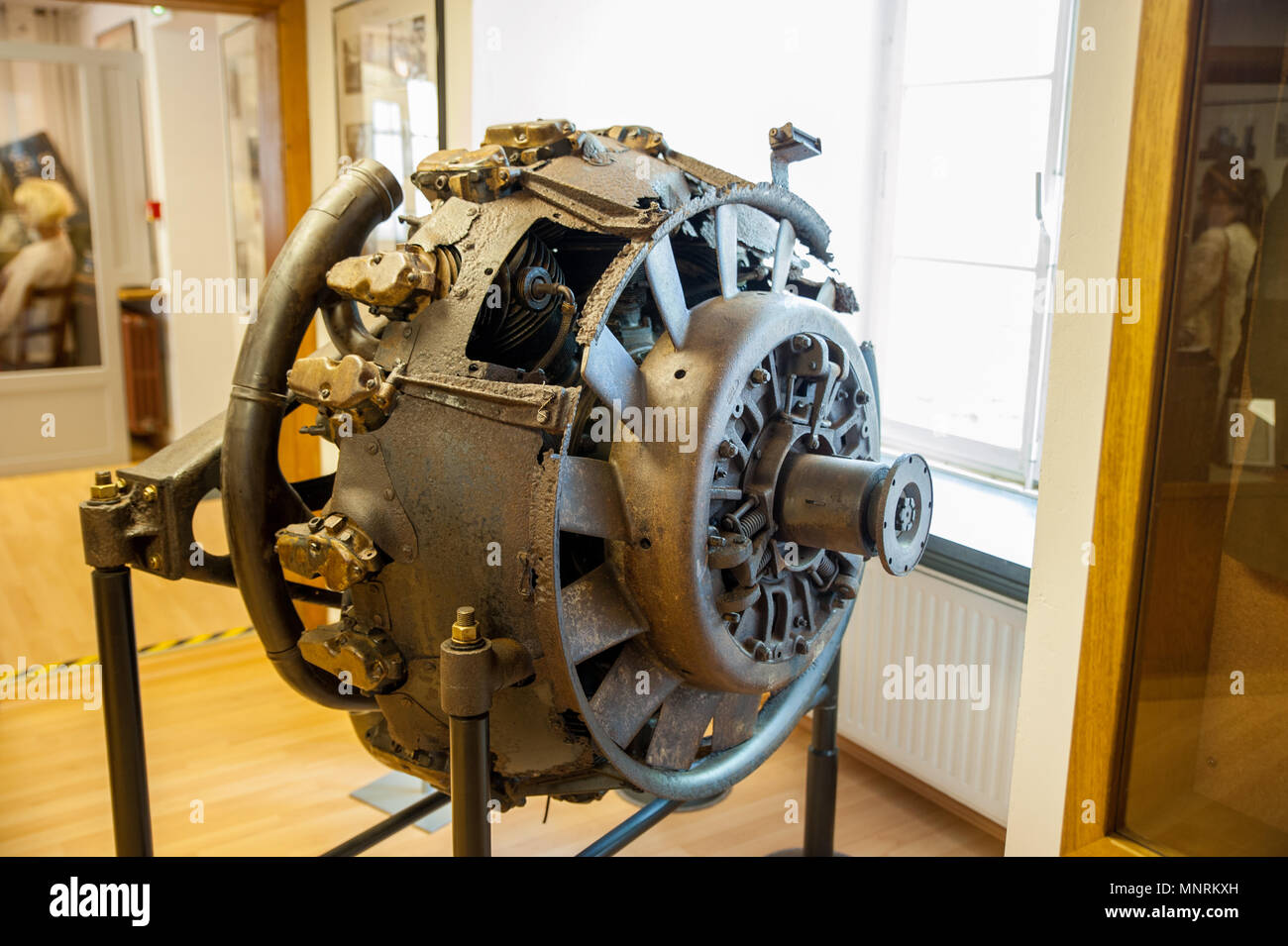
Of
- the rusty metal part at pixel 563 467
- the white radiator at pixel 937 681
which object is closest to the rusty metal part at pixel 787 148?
the rusty metal part at pixel 563 467

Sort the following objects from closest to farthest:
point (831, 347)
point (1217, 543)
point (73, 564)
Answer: point (1217, 543), point (831, 347), point (73, 564)

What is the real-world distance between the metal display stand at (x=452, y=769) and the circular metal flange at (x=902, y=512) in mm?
662

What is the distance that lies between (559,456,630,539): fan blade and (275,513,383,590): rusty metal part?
34cm

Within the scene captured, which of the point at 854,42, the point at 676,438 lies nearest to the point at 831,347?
the point at 676,438

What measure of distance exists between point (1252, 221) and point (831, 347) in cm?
77

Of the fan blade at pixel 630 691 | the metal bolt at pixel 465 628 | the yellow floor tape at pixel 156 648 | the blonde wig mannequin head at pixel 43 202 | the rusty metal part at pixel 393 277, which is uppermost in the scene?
the blonde wig mannequin head at pixel 43 202

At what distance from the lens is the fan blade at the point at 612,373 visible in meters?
1.85

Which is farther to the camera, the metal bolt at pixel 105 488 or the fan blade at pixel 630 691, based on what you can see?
the metal bolt at pixel 105 488

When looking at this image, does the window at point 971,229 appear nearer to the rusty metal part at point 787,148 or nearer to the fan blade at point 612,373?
the rusty metal part at point 787,148

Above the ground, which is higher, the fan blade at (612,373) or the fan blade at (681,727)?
the fan blade at (612,373)

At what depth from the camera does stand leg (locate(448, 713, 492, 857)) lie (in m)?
1.85

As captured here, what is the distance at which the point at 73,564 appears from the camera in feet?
17.7

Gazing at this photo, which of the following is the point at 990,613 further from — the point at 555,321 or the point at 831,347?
the point at 555,321

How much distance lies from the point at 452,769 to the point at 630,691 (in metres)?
0.34
